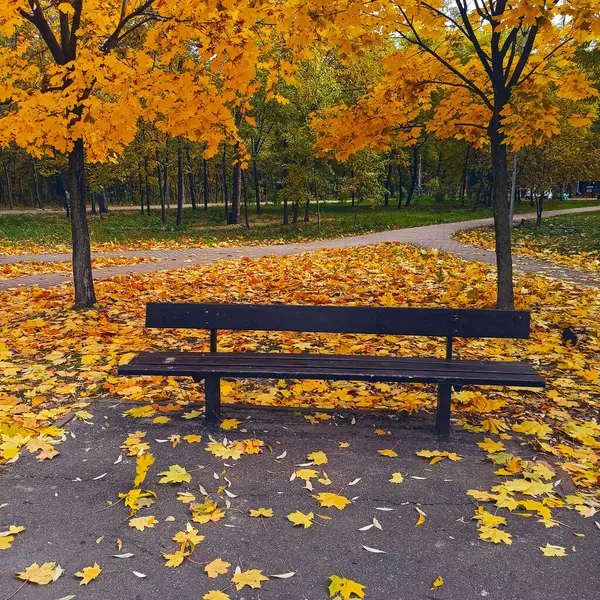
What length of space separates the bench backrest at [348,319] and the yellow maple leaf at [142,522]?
1725 millimetres

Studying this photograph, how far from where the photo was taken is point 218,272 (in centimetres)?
1049

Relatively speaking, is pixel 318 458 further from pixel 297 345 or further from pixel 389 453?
pixel 297 345

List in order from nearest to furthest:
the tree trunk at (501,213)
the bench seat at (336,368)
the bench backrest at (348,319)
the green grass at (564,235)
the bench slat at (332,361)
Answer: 1. the bench seat at (336,368)
2. the bench slat at (332,361)
3. the bench backrest at (348,319)
4. the tree trunk at (501,213)
5. the green grass at (564,235)

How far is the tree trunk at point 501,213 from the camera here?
6.69 m

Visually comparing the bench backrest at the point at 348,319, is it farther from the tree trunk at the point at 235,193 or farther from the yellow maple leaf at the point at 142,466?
the tree trunk at the point at 235,193

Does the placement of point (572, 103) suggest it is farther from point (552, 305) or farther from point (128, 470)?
point (128, 470)

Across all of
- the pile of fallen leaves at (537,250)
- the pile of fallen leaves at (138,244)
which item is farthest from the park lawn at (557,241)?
the pile of fallen leaves at (138,244)

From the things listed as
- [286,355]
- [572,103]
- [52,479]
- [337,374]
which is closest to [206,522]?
[52,479]

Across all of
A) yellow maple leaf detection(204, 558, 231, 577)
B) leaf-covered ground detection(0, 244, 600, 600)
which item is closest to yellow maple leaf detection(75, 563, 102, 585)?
leaf-covered ground detection(0, 244, 600, 600)

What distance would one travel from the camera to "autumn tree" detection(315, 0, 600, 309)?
19.8 feet

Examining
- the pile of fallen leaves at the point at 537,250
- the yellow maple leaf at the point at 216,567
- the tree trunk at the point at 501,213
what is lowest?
the yellow maple leaf at the point at 216,567

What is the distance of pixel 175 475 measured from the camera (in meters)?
3.43

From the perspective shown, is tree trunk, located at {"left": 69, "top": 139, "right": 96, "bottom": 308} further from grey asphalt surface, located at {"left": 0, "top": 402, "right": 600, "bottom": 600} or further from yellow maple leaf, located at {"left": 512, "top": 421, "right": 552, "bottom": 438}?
yellow maple leaf, located at {"left": 512, "top": 421, "right": 552, "bottom": 438}

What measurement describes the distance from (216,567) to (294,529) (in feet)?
1.55
